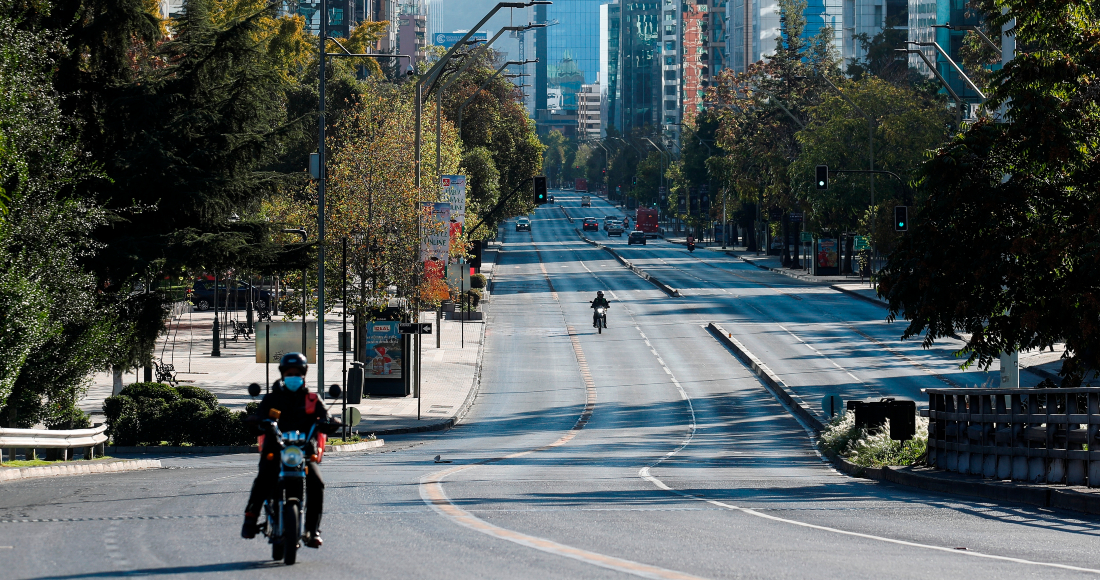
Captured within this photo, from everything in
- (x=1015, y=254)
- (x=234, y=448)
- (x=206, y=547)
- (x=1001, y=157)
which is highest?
(x=1001, y=157)

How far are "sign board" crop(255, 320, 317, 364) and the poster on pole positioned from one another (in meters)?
10.2

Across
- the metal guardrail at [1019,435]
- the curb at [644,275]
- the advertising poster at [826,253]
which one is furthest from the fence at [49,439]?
the advertising poster at [826,253]

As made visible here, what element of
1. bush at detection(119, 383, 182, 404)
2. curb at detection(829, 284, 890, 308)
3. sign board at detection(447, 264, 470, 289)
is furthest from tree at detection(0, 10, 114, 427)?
curb at detection(829, 284, 890, 308)

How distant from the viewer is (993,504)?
16000 millimetres

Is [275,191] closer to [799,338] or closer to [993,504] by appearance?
[993,504]

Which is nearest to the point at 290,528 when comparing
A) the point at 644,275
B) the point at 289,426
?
the point at 289,426

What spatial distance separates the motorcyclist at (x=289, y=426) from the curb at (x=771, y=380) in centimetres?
2414

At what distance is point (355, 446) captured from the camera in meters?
29.2

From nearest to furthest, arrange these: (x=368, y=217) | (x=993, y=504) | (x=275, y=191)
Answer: (x=993, y=504), (x=275, y=191), (x=368, y=217)

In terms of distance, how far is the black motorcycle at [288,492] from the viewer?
10.1m

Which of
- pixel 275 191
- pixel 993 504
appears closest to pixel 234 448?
pixel 275 191

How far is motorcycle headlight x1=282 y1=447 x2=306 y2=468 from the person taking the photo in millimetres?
10141

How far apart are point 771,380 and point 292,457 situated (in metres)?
35.1

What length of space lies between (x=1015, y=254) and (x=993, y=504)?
5.83m
